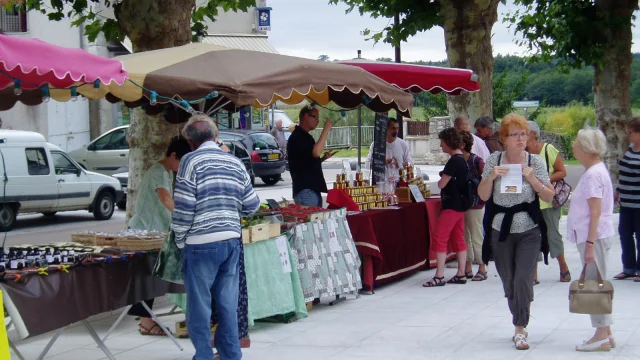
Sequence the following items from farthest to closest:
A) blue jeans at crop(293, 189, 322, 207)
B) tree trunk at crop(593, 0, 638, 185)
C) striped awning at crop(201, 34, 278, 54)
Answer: striped awning at crop(201, 34, 278, 54)
tree trunk at crop(593, 0, 638, 185)
blue jeans at crop(293, 189, 322, 207)

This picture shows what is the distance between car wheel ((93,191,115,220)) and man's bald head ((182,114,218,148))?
12.7 meters

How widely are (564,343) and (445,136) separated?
323 cm

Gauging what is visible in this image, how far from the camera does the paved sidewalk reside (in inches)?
281

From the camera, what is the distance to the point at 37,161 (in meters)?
17.1

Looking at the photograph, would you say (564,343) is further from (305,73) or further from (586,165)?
(305,73)

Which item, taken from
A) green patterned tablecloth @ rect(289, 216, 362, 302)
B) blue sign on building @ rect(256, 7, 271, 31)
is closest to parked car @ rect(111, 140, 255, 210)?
green patterned tablecloth @ rect(289, 216, 362, 302)

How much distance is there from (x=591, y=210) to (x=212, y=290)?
296cm

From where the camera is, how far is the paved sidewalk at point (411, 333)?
7.13m

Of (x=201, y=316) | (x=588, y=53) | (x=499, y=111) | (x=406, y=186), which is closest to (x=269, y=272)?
(x=201, y=316)

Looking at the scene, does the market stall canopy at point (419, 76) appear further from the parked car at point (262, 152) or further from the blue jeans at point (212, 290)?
the parked car at point (262, 152)

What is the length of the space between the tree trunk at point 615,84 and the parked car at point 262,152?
32.7ft

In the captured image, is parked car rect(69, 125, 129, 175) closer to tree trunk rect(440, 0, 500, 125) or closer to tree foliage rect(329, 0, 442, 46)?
tree foliage rect(329, 0, 442, 46)

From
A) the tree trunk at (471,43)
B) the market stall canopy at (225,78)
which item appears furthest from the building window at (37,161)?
the market stall canopy at (225,78)

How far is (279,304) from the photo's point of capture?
8.11 m
